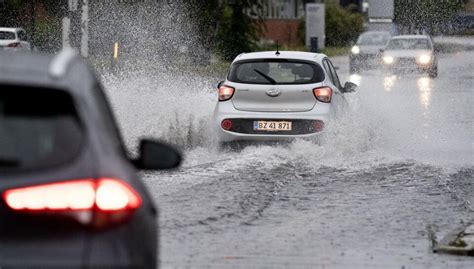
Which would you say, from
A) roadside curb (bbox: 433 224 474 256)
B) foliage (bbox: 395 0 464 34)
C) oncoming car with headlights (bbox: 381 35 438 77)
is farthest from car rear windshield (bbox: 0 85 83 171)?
foliage (bbox: 395 0 464 34)

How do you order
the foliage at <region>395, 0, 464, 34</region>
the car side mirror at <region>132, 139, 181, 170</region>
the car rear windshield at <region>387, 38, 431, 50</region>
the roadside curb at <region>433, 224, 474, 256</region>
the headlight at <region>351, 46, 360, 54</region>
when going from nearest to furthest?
the car side mirror at <region>132, 139, 181, 170</region>
the roadside curb at <region>433, 224, 474, 256</region>
the car rear windshield at <region>387, 38, 431, 50</region>
the headlight at <region>351, 46, 360, 54</region>
the foliage at <region>395, 0, 464, 34</region>

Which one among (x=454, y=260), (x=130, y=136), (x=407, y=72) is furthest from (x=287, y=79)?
(x=407, y=72)

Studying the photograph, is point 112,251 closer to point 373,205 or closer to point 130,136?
point 373,205

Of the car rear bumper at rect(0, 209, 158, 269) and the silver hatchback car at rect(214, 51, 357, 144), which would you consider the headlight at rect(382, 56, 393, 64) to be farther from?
the car rear bumper at rect(0, 209, 158, 269)

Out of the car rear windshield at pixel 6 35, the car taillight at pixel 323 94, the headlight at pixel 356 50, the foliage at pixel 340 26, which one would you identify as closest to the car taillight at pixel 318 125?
the car taillight at pixel 323 94

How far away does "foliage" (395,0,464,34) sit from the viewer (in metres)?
88.5

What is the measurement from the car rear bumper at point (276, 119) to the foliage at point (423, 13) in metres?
69.0

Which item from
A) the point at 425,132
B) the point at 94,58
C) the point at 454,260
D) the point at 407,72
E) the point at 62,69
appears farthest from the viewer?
the point at 94,58

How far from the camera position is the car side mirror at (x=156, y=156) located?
245 inches

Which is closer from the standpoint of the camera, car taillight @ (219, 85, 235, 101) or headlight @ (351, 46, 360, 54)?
car taillight @ (219, 85, 235, 101)

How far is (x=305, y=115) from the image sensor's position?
60.3 feet

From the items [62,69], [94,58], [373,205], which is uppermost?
[62,69]

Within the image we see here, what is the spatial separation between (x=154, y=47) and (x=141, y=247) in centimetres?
4715

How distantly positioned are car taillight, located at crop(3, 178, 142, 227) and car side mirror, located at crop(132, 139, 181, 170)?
0.97 meters
